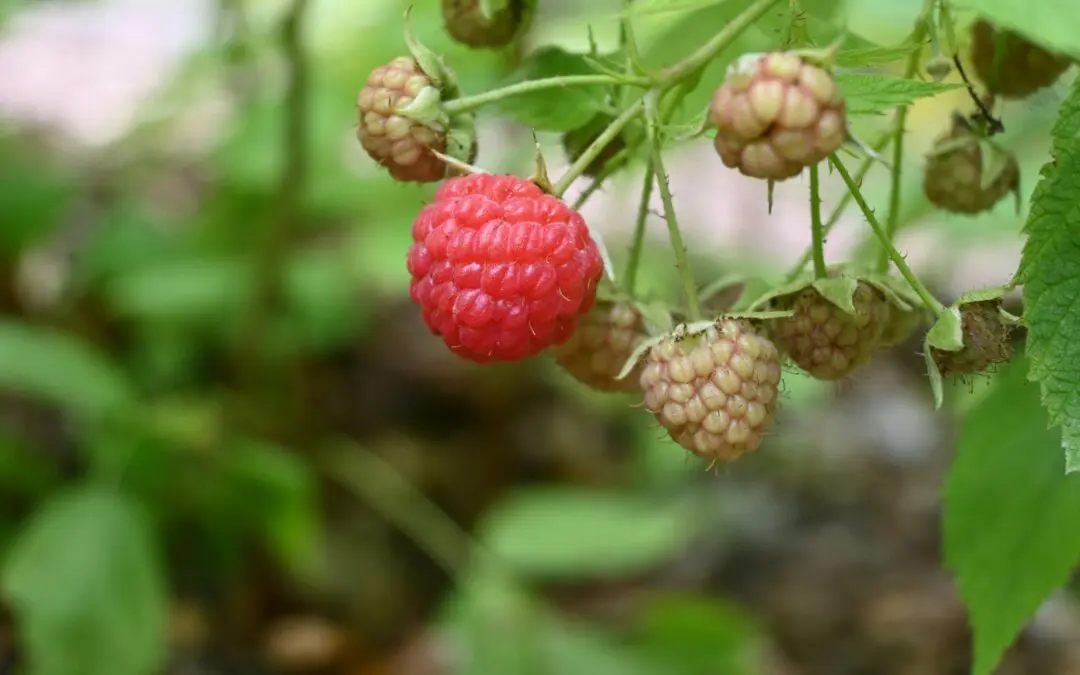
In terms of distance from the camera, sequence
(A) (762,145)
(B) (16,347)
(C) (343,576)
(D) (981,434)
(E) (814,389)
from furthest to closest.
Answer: (C) (343,576) → (E) (814,389) → (B) (16,347) → (D) (981,434) → (A) (762,145)

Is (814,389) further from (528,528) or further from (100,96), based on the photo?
(100,96)

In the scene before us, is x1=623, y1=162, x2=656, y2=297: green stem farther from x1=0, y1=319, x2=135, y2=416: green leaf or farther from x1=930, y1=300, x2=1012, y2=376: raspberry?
x1=0, y1=319, x2=135, y2=416: green leaf

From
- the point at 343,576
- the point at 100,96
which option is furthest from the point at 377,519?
the point at 100,96

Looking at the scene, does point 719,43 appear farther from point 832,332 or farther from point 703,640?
point 703,640

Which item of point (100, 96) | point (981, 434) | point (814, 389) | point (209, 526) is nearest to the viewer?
point (981, 434)

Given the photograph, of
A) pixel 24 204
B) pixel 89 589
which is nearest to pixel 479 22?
pixel 89 589

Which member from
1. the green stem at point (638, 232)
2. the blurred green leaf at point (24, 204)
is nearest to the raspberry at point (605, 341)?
the green stem at point (638, 232)

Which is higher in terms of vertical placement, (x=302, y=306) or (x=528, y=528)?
(x=302, y=306)
